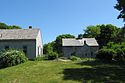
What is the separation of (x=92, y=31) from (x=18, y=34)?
6019cm

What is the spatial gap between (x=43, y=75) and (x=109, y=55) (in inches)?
810

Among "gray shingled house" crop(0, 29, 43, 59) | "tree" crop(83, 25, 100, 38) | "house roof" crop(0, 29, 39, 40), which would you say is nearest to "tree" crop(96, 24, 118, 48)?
"tree" crop(83, 25, 100, 38)

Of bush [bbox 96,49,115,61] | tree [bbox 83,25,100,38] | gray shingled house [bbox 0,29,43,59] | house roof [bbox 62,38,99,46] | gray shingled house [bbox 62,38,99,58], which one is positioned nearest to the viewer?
bush [bbox 96,49,115,61]

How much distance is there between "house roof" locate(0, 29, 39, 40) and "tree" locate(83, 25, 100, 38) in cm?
5549

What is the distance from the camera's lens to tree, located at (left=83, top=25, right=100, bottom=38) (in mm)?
100606

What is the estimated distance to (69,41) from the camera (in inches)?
2498

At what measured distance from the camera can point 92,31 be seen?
10356cm

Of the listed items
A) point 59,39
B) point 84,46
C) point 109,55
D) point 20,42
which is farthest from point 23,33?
point 59,39

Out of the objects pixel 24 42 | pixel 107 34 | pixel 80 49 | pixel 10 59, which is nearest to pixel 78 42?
pixel 80 49

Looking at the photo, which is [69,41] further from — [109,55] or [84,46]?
[109,55]

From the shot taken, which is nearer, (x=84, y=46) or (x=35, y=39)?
(x=35, y=39)

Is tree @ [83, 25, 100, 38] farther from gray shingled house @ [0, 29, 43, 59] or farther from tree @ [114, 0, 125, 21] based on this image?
tree @ [114, 0, 125, 21]

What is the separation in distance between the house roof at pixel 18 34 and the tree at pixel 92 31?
5549cm

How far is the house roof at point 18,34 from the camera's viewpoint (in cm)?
4538
